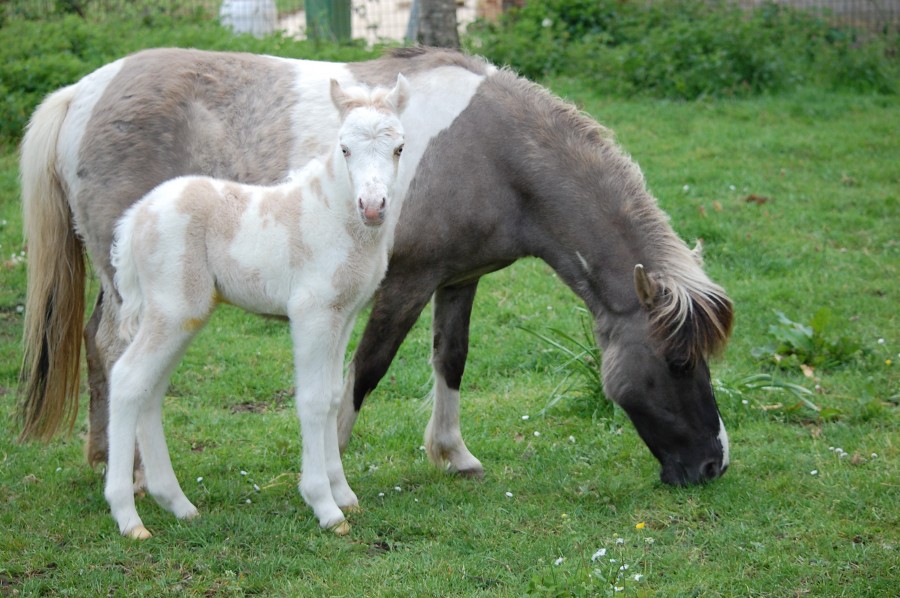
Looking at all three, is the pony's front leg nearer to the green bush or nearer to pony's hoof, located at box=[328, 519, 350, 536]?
pony's hoof, located at box=[328, 519, 350, 536]

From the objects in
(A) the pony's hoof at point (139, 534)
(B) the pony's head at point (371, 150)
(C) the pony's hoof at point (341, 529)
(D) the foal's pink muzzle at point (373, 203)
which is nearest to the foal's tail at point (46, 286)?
(A) the pony's hoof at point (139, 534)

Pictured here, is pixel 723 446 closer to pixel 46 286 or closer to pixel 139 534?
pixel 139 534

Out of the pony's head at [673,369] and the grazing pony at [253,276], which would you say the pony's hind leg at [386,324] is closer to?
the grazing pony at [253,276]

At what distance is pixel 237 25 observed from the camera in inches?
532

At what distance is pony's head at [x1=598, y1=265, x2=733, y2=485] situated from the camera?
15.6 ft

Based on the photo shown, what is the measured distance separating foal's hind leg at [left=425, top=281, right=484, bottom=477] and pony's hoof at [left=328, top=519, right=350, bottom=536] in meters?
1.05

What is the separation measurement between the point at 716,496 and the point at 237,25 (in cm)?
1059

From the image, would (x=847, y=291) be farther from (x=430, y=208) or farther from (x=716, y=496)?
(x=430, y=208)

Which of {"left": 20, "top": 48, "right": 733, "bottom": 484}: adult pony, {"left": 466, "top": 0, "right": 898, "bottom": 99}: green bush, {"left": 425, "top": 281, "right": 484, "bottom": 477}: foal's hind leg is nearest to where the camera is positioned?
{"left": 20, "top": 48, "right": 733, "bottom": 484}: adult pony

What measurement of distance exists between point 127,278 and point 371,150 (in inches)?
50.1

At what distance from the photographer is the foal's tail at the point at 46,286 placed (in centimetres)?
521

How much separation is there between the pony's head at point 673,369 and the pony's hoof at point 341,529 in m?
1.44

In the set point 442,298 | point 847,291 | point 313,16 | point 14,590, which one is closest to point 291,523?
point 14,590

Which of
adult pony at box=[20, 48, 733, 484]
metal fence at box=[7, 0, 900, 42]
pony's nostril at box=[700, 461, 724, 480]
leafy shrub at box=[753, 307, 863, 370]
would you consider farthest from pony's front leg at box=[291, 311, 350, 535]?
metal fence at box=[7, 0, 900, 42]
